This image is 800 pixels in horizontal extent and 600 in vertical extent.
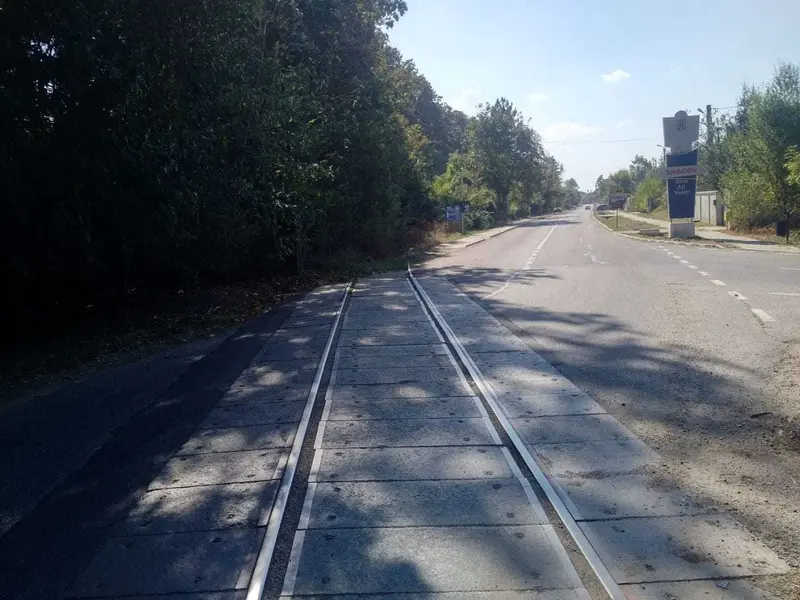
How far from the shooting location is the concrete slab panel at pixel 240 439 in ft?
21.7

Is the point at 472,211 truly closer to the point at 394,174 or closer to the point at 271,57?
the point at 394,174

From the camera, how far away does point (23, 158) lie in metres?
10.8

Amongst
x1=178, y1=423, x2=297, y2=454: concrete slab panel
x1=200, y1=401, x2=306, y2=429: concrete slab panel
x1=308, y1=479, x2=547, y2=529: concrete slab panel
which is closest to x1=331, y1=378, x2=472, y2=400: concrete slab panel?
x1=200, y1=401, x2=306, y2=429: concrete slab panel

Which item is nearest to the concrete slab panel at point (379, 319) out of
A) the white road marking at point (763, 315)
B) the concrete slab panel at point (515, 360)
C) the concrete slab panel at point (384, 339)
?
the concrete slab panel at point (384, 339)

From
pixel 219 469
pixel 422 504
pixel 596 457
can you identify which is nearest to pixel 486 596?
pixel 422 504

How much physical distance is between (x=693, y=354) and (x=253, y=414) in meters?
5.84

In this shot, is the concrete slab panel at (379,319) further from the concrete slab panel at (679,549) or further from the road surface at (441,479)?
the concrete slab panel at (679,549)

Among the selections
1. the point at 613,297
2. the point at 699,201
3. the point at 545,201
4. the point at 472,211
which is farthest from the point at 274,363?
the point at 545,201

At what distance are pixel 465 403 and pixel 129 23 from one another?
26.3 ft

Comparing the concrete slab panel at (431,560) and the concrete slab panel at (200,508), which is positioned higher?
the concrete slab panel at (200,508)

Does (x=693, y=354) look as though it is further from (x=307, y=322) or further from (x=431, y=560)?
(x=307, y=322)

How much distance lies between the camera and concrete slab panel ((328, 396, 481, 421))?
24.2 ft

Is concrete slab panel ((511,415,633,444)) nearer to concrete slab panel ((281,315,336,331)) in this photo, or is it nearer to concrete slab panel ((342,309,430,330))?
concrete slab panel ((342,309,430,330))

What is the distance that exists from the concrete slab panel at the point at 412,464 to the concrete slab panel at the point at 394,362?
3.13 metres
